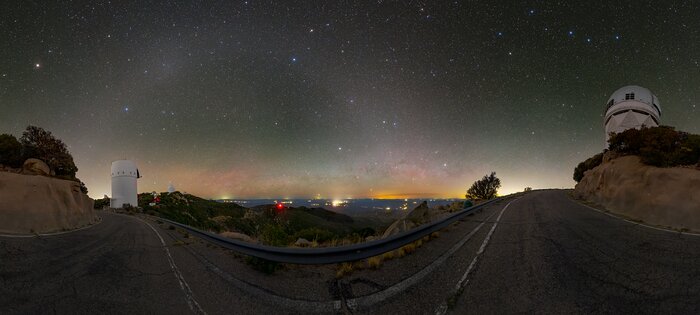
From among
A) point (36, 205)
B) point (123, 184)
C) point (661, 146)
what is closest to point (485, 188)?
point (661, 146)

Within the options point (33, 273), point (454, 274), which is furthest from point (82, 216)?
point (454, 274)

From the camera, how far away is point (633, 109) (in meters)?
38.2

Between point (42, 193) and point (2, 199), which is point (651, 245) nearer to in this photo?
point (2, 199)

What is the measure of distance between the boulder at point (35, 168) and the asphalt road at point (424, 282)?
45.0 feet

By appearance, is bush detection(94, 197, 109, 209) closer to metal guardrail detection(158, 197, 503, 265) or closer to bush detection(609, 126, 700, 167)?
metal guardrail detection(158, 197, 503, 265)

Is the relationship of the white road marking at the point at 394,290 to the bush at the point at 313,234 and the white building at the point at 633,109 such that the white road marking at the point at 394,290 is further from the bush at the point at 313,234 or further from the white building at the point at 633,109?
the white building at the point at 633,109

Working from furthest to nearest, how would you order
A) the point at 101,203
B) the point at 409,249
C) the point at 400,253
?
the point at 101,203 < the point at 409,249 < the point at 400,253

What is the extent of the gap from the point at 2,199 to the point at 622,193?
3435cm

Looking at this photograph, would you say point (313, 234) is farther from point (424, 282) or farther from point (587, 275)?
point (587, 275)

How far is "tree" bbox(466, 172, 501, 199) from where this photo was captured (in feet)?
172

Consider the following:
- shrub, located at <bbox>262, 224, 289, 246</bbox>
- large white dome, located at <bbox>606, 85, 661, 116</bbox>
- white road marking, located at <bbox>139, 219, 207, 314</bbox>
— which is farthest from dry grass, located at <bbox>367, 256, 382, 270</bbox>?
large white dome, located at <bbox>606, 85, 661, 116</bbox>

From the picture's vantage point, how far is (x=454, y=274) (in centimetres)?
523

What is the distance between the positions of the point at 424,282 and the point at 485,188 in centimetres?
5541

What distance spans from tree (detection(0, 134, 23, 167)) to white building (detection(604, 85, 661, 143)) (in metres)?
63.6
